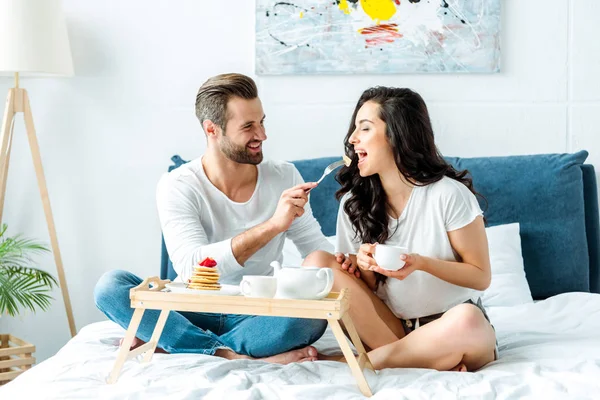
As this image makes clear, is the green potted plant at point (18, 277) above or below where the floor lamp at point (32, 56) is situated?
below

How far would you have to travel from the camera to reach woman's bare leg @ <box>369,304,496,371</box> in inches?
76.3

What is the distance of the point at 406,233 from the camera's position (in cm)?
219

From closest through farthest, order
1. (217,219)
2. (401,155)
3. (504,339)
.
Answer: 1. (401,155)
2. (504,339)
3. (217,219)

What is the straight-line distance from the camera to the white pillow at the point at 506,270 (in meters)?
2.76

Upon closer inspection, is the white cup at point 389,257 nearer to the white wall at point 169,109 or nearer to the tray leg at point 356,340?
the tray leg at point 356,340

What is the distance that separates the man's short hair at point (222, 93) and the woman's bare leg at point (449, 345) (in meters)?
0.92

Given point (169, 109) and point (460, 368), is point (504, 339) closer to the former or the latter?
point (460, 368)

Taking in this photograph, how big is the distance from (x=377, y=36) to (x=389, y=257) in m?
1.61

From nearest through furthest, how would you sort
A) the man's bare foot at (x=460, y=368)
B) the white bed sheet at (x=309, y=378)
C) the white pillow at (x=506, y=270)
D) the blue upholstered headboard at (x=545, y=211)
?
the white bed sheet at (x=309, y=378) < the man's bare foot at (x=460, y=368) < the white pillow at (x=506, y=270) < the blue upholstered headboard at (x=545, y=211)

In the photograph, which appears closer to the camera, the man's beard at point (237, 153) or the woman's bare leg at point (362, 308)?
the woman's bare leg at point (362, 308)

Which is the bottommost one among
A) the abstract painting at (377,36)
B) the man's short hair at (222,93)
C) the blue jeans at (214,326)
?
the blue jeans at (214,326)

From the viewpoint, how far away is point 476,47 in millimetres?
3236

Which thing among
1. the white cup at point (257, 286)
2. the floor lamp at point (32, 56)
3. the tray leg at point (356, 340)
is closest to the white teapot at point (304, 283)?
the white cup at point (257, 286)

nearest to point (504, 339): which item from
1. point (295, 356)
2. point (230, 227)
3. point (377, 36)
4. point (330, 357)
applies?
point (330, 357)
